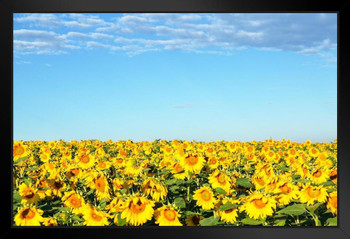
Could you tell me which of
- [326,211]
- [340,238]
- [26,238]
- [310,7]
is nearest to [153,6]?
[310,7]

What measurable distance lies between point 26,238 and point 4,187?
0.28 metres

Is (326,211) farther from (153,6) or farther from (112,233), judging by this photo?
(153,6)

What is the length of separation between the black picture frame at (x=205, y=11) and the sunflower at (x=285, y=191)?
1.54ft

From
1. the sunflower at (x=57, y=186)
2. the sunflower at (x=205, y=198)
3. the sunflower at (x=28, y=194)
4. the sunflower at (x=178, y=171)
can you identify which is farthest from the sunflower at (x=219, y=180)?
the sunflower at (x=28, y=194)

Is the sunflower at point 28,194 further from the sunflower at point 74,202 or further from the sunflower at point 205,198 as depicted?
the sunflower at point 205,198

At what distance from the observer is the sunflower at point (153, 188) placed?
255 cm

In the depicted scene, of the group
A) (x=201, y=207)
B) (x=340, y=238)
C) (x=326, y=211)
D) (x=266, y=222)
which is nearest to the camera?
(x=340, y=238)

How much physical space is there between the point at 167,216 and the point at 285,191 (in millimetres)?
840

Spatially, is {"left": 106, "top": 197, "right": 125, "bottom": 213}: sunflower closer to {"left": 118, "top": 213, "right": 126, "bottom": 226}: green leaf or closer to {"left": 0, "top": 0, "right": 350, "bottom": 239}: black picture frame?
{"left": 118, "top": 213, "right": 126, "bottom": 226}: green leaf

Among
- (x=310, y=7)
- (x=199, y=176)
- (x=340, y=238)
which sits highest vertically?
(x=310, y=7)

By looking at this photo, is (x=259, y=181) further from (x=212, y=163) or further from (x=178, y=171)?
(x=178, y=171)

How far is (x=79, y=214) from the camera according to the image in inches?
103

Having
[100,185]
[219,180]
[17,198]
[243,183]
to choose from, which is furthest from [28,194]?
[243,183]

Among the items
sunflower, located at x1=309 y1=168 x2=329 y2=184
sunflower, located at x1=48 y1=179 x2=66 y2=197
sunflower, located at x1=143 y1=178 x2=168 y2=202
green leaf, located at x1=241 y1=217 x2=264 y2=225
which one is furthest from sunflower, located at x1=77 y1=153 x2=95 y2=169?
sunflower, located at x1=309 y1=168 x2=329 y2=184
